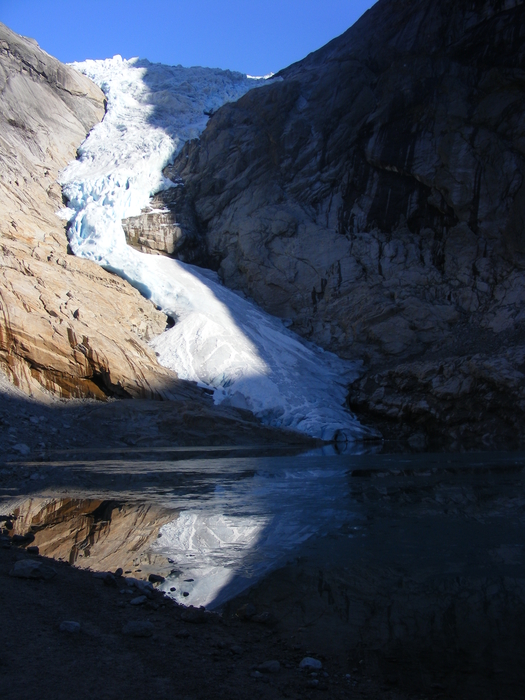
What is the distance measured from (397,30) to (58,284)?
24987mm

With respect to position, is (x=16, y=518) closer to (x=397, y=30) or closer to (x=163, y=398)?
(x=163, y=398)

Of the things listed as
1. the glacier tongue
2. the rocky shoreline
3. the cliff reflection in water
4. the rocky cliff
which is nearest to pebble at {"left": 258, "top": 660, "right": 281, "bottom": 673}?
the rocky shoreline

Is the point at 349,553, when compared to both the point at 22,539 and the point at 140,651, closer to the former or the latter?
the point at 140,651

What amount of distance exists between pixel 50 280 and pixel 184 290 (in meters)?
6.88

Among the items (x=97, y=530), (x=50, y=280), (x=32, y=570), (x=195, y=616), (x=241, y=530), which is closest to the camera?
(x=195, y=616)

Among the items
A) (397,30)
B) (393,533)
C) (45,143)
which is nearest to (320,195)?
(397,30)

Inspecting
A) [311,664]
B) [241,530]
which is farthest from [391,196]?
[311,664]

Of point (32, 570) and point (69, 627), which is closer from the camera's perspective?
point (69, 627)

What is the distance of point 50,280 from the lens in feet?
67.5

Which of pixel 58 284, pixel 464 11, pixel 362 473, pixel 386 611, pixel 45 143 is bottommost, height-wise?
pixel 362 473

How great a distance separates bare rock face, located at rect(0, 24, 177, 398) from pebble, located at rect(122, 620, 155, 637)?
1597cm

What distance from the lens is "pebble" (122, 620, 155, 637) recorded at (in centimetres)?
282

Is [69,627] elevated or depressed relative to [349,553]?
elevated

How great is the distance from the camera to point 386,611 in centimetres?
332
